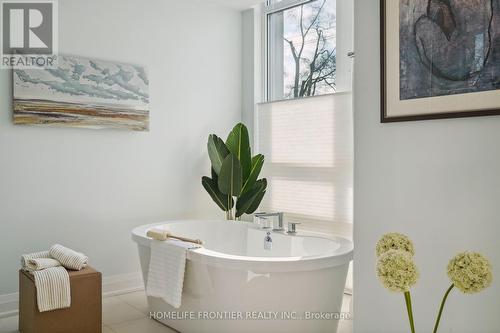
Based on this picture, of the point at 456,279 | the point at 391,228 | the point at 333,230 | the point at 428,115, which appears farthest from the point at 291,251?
the point at 456,279

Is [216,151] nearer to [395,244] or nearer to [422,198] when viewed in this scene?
[422,198]

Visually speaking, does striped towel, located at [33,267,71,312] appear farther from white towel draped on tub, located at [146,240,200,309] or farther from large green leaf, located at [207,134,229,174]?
large green leaf, located at [207,134,229,174]

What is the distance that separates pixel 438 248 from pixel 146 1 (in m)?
3.32

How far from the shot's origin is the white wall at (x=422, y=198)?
1.51 meters

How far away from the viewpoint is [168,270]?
2756mm

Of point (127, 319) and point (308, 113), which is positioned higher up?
point (308, 113)

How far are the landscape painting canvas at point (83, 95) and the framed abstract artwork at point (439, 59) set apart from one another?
258 centimetres

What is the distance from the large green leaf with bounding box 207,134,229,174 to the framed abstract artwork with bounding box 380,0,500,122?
2.35 metres

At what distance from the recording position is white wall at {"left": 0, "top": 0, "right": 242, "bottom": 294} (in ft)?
10.9

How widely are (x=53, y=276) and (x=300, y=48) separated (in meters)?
2.83

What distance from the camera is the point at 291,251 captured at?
3.20m

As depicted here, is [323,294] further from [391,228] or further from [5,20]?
[5,20]

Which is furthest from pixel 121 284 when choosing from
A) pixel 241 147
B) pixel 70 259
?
pixel 241 147

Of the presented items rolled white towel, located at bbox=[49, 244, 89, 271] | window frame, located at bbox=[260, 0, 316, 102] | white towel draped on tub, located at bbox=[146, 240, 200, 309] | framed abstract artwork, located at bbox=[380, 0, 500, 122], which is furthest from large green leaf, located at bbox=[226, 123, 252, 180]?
framed abstract artwork, located at bbox=[380, 0, 500, 122]
